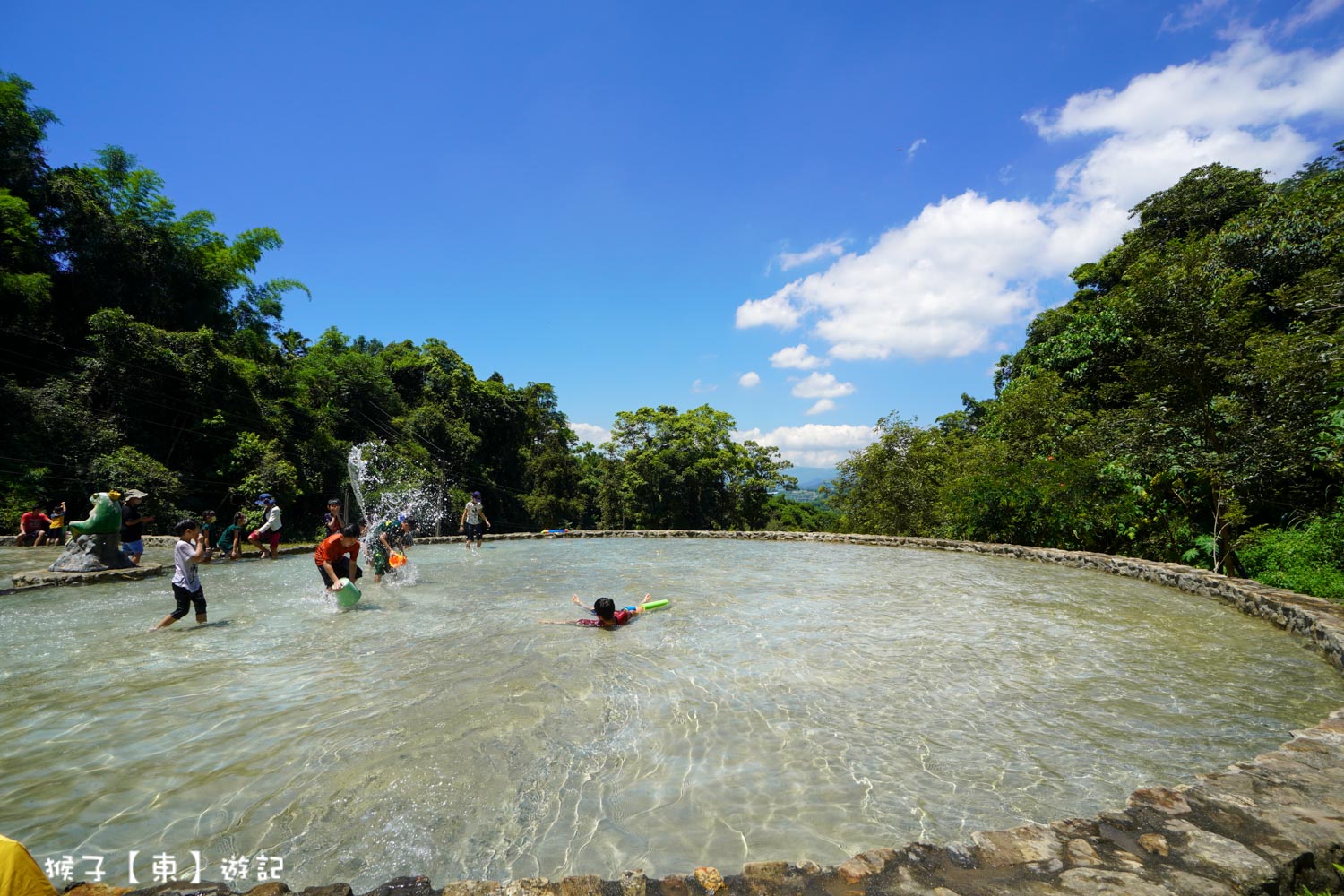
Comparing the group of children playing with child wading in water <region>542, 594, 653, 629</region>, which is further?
child wading in water <region>542, 594, 653, 629</region>

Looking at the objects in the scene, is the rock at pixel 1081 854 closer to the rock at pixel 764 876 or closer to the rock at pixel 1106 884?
the rock at pixel 1106 884

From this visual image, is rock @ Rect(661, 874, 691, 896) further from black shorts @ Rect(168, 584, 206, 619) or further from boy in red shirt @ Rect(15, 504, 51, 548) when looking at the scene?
boy in red shirt @ Rect(15, 504, 51, 548)

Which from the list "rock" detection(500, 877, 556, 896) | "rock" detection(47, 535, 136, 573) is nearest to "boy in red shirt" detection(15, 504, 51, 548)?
"rock" detection(47, 535, 136, 573)

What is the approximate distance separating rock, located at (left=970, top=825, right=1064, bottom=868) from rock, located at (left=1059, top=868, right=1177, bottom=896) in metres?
0.15

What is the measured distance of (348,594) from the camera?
9211 mm

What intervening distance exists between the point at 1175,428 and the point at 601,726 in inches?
521

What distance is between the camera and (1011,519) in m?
16.6

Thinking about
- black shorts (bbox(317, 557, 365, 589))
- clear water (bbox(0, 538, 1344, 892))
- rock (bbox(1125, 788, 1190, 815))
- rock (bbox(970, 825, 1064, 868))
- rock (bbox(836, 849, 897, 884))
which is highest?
black shorts (bbox(317, 557, 365, 589))

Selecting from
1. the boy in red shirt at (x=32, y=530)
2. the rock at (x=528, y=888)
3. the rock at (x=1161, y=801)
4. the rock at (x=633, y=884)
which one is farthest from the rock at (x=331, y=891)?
the boy in red shirt at (x=32, y=530)

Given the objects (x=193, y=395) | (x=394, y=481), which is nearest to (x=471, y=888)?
(x=193, y=395)

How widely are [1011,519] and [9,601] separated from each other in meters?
22.6

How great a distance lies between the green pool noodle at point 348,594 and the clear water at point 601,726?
30 centimetres

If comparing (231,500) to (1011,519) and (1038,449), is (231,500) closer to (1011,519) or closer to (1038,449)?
(1011,519)

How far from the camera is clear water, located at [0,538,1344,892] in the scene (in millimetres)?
3551
